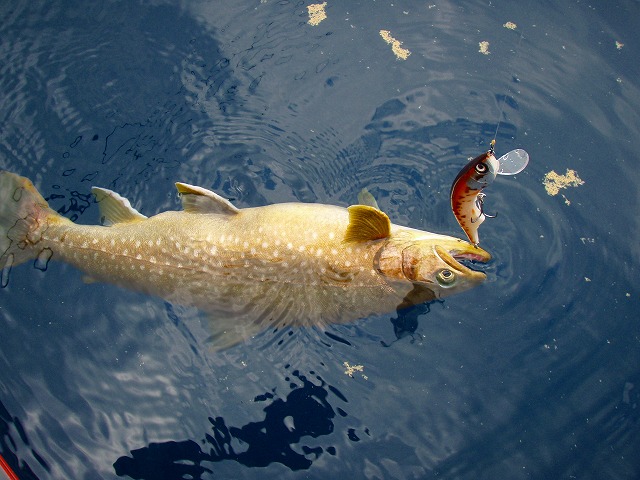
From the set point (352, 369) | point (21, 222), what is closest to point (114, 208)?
point (21, 222)

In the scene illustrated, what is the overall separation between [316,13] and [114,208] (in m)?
2.87

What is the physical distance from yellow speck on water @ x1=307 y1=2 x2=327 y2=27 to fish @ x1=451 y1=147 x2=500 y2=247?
2818 millimetres

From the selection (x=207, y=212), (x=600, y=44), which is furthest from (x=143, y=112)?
(x=600, y=44)

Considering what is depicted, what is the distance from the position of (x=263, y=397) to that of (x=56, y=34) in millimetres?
4056

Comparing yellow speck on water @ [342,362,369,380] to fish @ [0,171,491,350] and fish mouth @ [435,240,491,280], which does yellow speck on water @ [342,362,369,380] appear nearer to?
fish @ [0,171,491,350]

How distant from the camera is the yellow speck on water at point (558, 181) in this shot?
4586 mm

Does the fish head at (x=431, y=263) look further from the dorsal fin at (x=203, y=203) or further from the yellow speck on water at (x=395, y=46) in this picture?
the yellow speck on water at (x=395, y=46)

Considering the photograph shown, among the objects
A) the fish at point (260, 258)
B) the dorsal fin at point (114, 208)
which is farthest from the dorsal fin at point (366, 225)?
the dorsal fin at point (114, 208)

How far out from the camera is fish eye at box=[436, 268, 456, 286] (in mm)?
3523

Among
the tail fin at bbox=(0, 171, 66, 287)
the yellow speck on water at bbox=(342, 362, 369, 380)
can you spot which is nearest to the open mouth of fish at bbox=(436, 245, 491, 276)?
the yellow speck on water at bbox=(342, 362, 369, 380)

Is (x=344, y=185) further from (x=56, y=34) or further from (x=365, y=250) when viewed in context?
(x=56, y=34)

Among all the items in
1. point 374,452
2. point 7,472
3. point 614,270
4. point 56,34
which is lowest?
point 7,472

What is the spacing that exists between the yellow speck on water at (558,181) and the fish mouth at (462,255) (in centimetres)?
135

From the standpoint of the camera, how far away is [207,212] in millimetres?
3918
